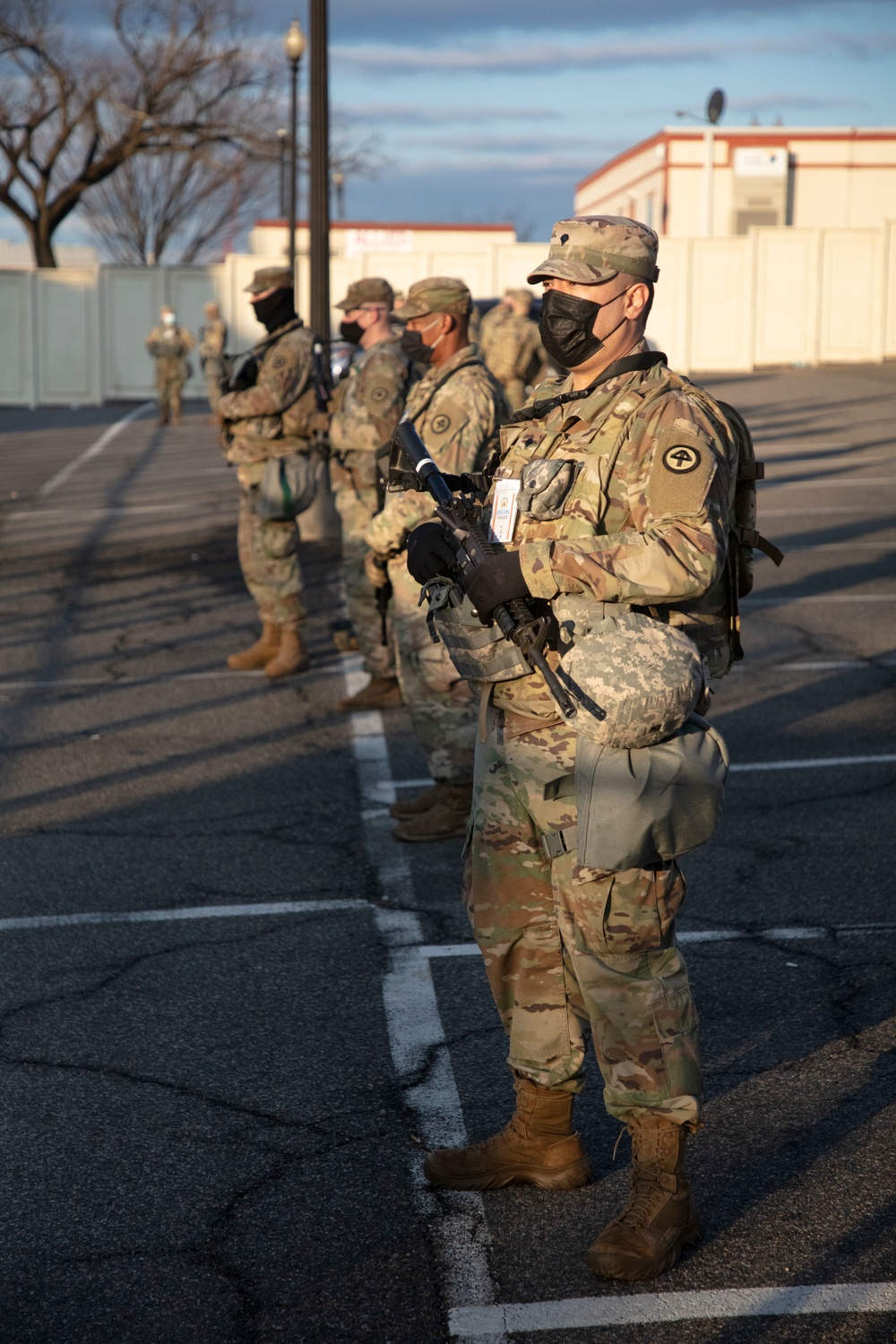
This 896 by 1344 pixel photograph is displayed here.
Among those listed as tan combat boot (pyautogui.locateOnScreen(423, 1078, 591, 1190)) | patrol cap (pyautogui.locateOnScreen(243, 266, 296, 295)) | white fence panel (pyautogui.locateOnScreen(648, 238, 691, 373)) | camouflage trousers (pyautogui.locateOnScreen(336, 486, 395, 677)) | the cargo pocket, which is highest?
white fence panel (pyautogui.locateOnScreen(648, 238, 691, 373))

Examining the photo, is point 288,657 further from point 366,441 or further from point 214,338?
point 214,338

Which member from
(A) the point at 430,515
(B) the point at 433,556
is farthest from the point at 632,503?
(A) the point at 430,515

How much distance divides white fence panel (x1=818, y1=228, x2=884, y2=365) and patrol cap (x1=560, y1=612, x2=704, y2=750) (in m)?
32.3

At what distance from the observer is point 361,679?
8.63 metres

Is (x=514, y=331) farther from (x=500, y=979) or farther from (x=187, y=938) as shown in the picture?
(x=500, y=979)

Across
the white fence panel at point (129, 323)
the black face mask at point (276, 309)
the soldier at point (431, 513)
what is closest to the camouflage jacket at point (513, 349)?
the black face mask at point (276, 309)

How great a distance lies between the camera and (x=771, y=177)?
44469 millimetres

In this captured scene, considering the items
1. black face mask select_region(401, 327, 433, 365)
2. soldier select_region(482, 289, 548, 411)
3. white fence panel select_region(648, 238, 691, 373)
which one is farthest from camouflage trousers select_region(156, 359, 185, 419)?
black face mask select_region(401, 327, 433, 365)

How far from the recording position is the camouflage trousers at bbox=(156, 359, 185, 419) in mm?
26234

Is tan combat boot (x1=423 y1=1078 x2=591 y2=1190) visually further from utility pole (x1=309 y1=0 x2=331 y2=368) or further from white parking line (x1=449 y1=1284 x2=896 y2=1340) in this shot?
utility pole (x1=309 y1=0 x2=331 y2=368)

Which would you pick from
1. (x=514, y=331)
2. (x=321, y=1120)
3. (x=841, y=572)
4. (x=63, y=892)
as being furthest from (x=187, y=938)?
(x=514, y=331)

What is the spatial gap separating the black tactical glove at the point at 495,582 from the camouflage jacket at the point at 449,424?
2688 millimetres

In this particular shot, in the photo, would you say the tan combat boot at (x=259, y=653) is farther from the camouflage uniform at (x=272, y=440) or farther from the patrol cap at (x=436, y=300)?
the patrol cap at (x=436, y=300)

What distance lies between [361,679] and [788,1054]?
4988 millimetres
